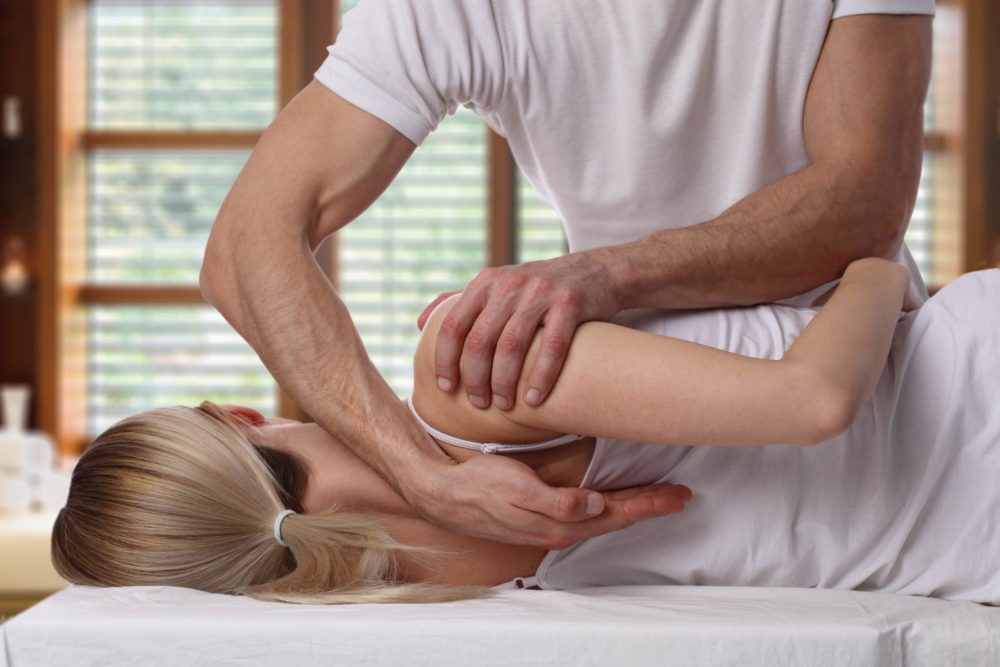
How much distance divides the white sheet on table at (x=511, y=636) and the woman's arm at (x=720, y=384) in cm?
20

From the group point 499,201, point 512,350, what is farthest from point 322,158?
point 499,201

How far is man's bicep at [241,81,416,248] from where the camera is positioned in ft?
5.04

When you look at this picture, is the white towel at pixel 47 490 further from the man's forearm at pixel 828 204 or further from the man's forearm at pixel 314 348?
the man's forearm at pixel 828 204

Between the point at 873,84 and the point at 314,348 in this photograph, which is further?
the point at 873,84

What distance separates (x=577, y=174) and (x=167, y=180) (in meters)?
3.18

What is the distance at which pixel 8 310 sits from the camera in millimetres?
4500

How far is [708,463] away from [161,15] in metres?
3.90

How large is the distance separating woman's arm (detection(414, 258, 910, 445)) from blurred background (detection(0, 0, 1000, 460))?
3.27 metres

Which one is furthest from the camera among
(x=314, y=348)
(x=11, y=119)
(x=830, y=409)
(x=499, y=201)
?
(x=499, y=201)

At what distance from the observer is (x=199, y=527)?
1384 mm

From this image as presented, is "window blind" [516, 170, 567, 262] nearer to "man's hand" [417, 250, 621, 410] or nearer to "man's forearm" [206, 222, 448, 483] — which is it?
"man's forearm" [206, 222, 448, 483]

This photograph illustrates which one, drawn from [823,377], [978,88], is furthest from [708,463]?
[978,88]

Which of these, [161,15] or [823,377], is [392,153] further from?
[161,15]

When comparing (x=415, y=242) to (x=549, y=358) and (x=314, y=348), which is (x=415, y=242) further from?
(x=549, y=358)
